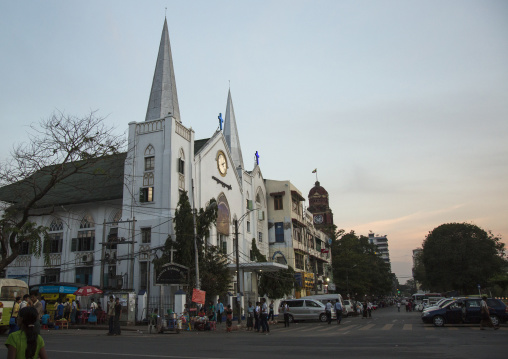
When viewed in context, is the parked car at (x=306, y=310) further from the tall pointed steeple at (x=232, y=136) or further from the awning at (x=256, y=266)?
the tall pointed steeple at (x=232, y=136)

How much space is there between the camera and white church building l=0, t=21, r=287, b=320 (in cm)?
3156

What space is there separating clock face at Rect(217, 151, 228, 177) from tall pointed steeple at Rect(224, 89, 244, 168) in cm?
674

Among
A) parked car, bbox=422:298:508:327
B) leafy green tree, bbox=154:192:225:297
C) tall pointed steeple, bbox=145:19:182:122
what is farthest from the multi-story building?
parked car, bbox=422:298:508:327

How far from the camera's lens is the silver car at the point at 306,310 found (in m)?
32.3

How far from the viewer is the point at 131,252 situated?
3139 centimetres

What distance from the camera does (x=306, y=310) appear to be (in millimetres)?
32750

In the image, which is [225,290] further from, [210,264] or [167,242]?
[167,242]

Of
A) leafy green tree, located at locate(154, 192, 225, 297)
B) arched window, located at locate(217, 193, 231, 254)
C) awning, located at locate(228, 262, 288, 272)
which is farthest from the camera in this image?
arched window, located at locate(217, 193, 231, 254)

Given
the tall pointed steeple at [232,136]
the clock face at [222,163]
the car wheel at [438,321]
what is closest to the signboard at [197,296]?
the car wheel at [438,321]

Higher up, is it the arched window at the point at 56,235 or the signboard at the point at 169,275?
the arched window at the point at 56,235

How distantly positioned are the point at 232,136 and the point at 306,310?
24286 mm

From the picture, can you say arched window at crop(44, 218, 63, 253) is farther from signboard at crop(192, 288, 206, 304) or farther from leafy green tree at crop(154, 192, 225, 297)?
Result: signboard at crop(192, 288, 206, 304)

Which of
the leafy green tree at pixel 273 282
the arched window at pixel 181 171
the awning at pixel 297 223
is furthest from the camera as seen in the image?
the awning at pixel 297 223

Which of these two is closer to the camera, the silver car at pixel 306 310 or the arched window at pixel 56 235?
the silver car at pixel 306 310
